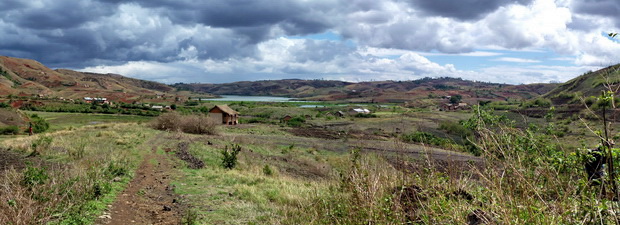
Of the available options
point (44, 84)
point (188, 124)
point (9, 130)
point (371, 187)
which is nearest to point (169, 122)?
point (188, 124)

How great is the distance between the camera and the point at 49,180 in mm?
8141

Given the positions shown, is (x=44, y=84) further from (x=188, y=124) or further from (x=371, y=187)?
(x=371, y=187)

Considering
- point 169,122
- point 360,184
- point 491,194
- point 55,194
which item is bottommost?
point 169,122

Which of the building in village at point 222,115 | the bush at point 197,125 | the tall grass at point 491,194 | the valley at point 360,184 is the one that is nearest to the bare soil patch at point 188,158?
the valley at point 360,184

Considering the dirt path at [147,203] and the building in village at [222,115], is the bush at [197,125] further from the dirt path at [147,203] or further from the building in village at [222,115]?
the dirt path at [147,203]

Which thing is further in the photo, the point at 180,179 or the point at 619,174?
the point at 180,179

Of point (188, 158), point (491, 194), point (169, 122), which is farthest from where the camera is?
point (169, 122)

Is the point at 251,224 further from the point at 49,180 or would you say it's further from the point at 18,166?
the point at 18,166

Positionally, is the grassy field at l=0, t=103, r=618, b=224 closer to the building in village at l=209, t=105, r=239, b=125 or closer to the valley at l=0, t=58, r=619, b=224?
the valley at l=0, t=58, r=619, b=224

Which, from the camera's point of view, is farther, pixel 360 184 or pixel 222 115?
pixel 222 115

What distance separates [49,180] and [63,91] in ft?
467

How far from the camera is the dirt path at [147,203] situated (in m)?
8.50

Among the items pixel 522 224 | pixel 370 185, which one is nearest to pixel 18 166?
pixel 370 185

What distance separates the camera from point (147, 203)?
1014 centimetres
